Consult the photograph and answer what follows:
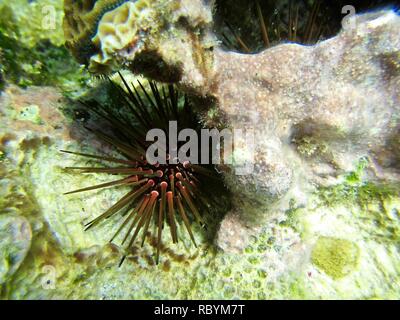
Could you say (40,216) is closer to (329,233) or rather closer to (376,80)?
(329,233)

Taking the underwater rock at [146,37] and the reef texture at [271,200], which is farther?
the reef texture at [271,200]


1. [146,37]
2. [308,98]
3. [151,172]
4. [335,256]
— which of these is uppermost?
[146,37]

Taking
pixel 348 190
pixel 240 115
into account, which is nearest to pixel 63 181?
pixel 240 115

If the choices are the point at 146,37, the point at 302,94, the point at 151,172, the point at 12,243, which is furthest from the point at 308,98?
the point at 12,243

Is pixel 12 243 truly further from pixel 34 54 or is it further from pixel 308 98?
pixel 308 98

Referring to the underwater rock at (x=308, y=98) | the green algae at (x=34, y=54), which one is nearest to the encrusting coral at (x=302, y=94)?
the underwater rock at (x=308, y=98)

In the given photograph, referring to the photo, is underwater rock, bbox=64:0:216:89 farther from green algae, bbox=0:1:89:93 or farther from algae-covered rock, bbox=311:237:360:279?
algae-covered rock, bbox=311:237:360:279

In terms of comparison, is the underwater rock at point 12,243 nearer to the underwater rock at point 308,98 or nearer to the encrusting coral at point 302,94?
the encrusting coral at point 302,94

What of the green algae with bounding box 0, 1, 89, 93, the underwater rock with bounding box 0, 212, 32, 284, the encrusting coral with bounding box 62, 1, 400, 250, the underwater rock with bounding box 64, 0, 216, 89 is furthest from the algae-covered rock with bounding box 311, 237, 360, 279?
the green algae with bounding box 0, 1, 89, 93
